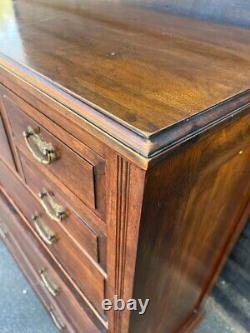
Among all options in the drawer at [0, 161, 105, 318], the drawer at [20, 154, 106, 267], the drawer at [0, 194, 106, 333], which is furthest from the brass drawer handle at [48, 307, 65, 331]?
the drawer at [20, 154, 106, 267]

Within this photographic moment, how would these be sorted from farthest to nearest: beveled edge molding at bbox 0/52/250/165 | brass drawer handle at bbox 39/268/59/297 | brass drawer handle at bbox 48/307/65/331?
brass drawer handle at bbox 48/307/65/331 → brass drawer handle at bbox 39/268/59/297 → beveled edge molding at bbox 0/52/250/165

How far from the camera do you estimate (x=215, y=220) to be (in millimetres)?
627

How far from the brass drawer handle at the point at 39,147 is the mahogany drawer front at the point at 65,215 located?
0.26ft

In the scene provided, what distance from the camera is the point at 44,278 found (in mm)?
906

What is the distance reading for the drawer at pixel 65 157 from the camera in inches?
16.0

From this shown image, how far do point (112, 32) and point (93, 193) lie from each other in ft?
1.19

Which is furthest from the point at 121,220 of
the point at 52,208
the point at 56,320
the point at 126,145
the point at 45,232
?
the point at 56,320

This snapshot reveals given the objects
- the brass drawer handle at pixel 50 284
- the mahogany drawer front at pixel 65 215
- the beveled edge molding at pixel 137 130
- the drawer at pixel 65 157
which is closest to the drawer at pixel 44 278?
the brass drawer handle at pixel 50 284

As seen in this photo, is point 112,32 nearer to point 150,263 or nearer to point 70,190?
point 70,190

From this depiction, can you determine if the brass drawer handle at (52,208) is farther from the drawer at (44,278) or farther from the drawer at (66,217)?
the drawer at (44,278)

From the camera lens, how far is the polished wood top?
0.33 meters

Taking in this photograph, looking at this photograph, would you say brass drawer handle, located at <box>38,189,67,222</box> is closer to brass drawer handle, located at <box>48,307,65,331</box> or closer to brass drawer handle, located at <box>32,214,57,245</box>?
brass drawer handle, located at <box>32,214,57,245</box>

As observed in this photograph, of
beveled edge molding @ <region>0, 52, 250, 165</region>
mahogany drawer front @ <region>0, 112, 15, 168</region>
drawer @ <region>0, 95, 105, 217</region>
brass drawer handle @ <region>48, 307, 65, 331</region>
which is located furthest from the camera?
brass drawer handle @ <region>48, 307, 65, 331</region>

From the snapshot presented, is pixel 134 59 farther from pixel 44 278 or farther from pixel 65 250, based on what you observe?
pixel 44 278
